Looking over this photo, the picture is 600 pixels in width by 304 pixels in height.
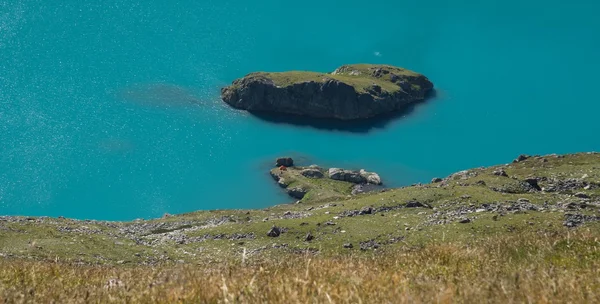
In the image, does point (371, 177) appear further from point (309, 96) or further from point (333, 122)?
point (309, 96)

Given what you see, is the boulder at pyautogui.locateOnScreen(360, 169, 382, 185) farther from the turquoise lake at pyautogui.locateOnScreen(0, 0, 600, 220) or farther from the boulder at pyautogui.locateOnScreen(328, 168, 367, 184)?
the turquoise lake at pyautogui.locateOnScreen(0, 0, 600, 220)

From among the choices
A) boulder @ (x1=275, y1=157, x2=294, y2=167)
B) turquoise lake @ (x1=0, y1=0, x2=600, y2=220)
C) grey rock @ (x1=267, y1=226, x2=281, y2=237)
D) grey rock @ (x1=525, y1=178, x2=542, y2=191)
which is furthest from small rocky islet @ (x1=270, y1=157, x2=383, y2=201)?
grey rock @ (x1=267, y1=226, x2=281, y2=237)

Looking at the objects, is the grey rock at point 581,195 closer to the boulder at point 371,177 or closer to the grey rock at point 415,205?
the grey rock at point 415,205

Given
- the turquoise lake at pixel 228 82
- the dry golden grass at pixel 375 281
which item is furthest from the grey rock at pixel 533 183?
the dry golden grass at pixel 375 281

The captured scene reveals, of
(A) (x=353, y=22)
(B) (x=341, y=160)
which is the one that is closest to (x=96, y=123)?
(B) (x=341, y=160)

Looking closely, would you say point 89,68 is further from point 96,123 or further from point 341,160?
point 341,160
